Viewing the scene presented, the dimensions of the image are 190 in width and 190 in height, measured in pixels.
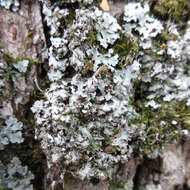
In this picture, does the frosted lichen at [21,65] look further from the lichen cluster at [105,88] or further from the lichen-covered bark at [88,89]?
the lichen cluster at [105,88]

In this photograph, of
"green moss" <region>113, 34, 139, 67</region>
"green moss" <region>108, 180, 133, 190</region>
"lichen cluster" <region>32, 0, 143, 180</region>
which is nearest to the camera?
"lichen cluster" <region>32, 0, 143, 180</region>

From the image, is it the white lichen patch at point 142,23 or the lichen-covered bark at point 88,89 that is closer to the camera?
the lichen-covered bark at point 88,89

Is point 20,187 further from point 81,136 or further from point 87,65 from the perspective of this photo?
point 87,65

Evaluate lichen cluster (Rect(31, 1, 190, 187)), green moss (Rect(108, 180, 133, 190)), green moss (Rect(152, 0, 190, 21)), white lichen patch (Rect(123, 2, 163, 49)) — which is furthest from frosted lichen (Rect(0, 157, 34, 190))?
green moss (Rect(152, 0, 190, 21))

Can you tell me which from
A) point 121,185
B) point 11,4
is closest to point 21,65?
point 11,4

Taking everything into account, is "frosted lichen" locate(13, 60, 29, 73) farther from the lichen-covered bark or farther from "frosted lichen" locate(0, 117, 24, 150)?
"frosted lichen" locate(0, 117, 24, 150)

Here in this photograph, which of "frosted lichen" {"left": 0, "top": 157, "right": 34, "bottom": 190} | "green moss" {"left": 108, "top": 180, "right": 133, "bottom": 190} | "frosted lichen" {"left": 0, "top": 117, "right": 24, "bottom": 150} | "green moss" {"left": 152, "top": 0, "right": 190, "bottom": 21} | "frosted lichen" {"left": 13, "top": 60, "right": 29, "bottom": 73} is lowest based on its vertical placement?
"green moss" {"left": 108, "top": 180, "right": 133, "bottom": 190}

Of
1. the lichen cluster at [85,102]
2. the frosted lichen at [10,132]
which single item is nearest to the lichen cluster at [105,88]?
the lichen cluster at [85,102]
